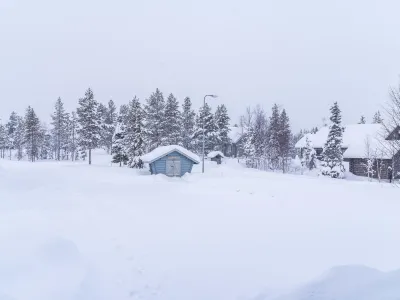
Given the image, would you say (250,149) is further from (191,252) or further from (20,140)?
(20,140)

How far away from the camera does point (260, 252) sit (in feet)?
25.3

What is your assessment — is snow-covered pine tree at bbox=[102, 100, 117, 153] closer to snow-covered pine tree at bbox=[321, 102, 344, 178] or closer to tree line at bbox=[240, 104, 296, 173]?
tree line at bbox=[240, 104, 296, 173]

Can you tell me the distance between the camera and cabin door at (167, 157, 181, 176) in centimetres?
3253

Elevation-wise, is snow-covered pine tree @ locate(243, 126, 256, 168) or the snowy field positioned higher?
snow-covered pine tree @ locate(243, 126, 256, 168)

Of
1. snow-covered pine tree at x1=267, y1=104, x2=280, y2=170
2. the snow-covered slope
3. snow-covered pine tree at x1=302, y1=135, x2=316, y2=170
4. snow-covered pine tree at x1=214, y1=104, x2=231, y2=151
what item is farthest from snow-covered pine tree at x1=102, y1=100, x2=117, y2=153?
the snow-covered slope

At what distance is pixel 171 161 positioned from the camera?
32594 millimetres

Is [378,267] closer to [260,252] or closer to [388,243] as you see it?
[388,243]

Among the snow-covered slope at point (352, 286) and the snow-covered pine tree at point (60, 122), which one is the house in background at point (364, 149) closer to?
the snow-covered slope at point (352, 286)

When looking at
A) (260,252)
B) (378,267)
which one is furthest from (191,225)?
(378,267)

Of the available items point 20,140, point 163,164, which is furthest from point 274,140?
point 20,140

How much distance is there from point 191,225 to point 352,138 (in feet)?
147

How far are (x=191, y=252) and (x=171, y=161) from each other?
2507 centimetres

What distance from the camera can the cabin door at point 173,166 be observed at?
107 feet

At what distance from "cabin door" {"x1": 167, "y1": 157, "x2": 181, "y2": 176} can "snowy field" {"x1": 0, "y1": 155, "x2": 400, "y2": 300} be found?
20.4 meters
